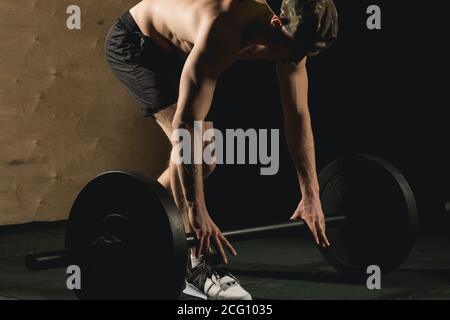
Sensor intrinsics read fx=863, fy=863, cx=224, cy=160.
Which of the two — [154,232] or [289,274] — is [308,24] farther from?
[289,274]

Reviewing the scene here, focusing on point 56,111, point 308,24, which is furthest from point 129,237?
point 56,111

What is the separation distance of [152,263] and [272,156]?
8.74 feet

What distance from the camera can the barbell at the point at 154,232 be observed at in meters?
2.48

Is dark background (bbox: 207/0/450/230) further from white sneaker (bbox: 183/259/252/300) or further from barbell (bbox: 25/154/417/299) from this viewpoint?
white sneaker (bbox: 183/259/252/300)

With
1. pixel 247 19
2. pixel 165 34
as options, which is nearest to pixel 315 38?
pixel 247 19

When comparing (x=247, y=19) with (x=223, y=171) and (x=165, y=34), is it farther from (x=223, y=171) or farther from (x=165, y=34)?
(x=223, y=171)

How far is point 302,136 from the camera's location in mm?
3014

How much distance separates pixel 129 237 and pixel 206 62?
569 mm

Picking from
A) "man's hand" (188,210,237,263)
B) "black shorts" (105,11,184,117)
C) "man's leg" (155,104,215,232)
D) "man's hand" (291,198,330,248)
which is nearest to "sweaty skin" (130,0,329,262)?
"man's hand" (188,210,237,263)

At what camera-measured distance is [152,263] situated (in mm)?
2512

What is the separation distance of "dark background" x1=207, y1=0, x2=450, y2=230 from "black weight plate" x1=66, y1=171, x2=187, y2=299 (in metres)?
1.82

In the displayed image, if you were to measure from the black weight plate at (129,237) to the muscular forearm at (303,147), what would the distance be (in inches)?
26.8

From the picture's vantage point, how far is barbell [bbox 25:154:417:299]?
2.48 m

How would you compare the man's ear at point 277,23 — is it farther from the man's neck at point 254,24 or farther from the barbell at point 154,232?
the barbell at point 154,232
